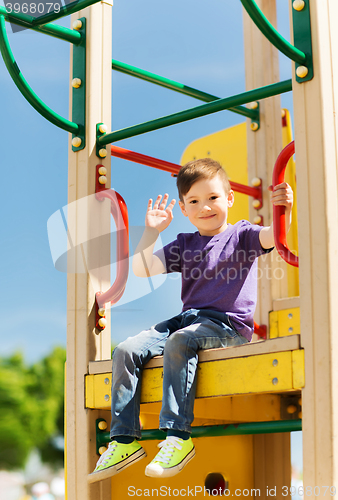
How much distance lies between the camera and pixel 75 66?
2.54 m

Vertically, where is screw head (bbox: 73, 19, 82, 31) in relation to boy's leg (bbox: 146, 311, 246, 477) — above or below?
above

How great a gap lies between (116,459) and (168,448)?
21 cm

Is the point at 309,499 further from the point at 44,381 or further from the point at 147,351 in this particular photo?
the point at 44,381

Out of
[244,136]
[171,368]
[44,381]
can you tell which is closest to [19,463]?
[44,381]

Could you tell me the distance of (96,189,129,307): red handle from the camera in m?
2.35

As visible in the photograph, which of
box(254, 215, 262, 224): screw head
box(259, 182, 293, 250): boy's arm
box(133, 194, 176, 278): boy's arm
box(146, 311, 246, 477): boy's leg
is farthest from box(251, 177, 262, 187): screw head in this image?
box(146, 311, 246, 477): boy's leg

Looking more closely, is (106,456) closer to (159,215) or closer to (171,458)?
(171,458)

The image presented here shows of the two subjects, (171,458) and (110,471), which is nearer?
(171,458)

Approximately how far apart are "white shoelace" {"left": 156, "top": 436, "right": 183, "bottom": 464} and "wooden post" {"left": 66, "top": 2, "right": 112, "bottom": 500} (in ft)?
1.75

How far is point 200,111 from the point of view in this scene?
7.16ft

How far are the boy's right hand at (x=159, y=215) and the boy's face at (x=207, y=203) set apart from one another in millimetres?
67

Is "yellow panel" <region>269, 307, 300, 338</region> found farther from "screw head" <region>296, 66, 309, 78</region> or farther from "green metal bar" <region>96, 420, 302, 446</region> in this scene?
"screw head" <region>296, 66, 309, 78</region>

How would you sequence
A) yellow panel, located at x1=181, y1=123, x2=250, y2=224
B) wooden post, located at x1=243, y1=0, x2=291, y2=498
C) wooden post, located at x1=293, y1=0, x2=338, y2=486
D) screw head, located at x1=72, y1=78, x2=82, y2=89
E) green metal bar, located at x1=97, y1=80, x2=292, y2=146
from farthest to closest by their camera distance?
yellow panel, located at x1=181, y1=123, x2=250, y2=224
wooden post, located at x1=243, y1=0, x2=291, y2=498
screw head, located at x1=72, y1=78, x2=82, y2=89
green metal bar, located at x1=97, y1=80, x2=292, y2=146
wooden post, located at x1=293, y1=0, x2=338, y2=486

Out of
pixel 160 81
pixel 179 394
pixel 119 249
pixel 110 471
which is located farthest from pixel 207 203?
pixel 110 471
